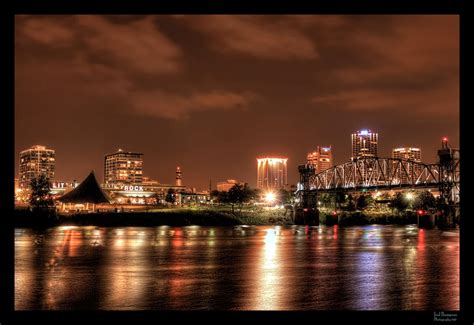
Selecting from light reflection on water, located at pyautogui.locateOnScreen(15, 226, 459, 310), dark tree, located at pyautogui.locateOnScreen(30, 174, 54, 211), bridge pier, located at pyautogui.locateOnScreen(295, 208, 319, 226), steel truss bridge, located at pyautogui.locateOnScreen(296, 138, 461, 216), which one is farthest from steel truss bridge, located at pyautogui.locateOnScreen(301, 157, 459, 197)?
light reflection on water, located at pyautogui.locateOnScreen(15, 226, 459, 310)

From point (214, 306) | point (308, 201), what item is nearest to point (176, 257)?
point (214, 306)

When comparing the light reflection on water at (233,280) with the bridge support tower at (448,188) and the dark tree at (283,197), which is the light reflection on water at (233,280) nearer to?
the bridge support tower at (448,188)

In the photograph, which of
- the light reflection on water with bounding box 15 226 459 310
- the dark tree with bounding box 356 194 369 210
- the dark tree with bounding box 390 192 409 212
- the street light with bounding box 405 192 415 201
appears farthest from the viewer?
the dark tree with bounding box 356 194 369 210

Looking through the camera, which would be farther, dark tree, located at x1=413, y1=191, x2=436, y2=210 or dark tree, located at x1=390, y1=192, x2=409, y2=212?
dark tree, located at x1=390, y1=192, x2=409, y2=212

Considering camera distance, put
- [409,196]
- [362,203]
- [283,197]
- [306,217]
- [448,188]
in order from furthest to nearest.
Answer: [283,197], [362,203], [409,196], [306,217], [448,188]

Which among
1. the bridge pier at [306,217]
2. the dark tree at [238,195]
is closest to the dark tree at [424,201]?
the bridge pier at [306,217]

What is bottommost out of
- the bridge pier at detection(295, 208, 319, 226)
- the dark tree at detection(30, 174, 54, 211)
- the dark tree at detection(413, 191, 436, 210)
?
the bridge pier at detection(295, 208, 319, 226)

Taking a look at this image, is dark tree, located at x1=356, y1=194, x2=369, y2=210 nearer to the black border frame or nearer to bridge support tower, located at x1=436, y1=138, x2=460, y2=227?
bridge support tower, located at x1=436, y1=138, x2=460, y2=227

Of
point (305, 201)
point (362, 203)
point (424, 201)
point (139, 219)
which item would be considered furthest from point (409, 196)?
point (139, 219)

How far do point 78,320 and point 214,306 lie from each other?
13.5 ft
